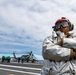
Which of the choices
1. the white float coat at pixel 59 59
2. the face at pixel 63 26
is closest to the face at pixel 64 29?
the face at pixel 63 26

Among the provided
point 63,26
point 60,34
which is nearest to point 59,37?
point 60,34

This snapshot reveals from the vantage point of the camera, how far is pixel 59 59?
8.57ft

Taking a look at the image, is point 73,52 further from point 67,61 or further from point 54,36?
point 54,36

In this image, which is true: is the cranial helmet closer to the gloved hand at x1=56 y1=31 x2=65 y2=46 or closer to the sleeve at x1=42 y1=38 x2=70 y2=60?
the gloved hand at x1=56 y1=31 x2=65 y2=46

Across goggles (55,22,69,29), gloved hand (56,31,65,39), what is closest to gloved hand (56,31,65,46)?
gloved hand (56,31,65,39)

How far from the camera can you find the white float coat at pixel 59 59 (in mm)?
2564

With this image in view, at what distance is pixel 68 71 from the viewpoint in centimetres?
255

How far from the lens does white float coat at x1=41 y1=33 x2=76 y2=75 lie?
2.56 metres

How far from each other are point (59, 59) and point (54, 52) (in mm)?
93

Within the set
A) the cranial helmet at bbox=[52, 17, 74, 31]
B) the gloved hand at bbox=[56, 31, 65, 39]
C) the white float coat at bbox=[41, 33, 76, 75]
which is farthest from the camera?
the cranial helmet at bbox=[52, 17, 74, 31]

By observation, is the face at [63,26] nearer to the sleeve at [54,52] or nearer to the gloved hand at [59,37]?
the gloved hand at [59,37]

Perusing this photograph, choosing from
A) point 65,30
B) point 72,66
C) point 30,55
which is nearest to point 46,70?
point 72,66

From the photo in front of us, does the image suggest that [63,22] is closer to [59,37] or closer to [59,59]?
[59,37]

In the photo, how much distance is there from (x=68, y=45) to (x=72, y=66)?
227 mm
